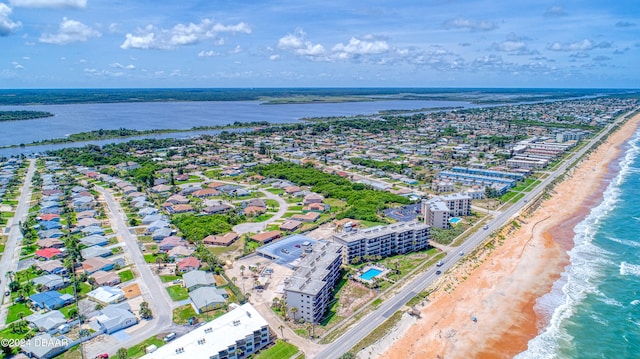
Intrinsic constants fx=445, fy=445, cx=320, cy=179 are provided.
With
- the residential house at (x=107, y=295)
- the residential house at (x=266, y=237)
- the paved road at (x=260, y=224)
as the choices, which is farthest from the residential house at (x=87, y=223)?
the residential house at (x=266, y=237)

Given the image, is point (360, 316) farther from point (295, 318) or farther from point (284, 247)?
point (284, 247)

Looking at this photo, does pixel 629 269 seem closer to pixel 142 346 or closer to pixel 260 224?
pixel 260 224

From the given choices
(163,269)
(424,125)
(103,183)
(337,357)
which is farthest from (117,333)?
(424,125)

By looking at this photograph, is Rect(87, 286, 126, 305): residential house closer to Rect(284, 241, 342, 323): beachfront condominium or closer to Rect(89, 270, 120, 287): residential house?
Rect(89, 270, 120, 287): residential house

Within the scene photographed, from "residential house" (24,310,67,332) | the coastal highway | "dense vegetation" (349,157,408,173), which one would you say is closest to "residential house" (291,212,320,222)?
the coastal highway

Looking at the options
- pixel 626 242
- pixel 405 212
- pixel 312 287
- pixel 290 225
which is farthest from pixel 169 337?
pixel 626 242

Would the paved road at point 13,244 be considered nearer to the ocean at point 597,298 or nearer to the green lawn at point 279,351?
the green lawn at point 279,351

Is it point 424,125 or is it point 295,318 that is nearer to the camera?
point 295,318

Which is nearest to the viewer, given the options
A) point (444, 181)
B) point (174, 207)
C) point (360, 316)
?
point (360, 316)
